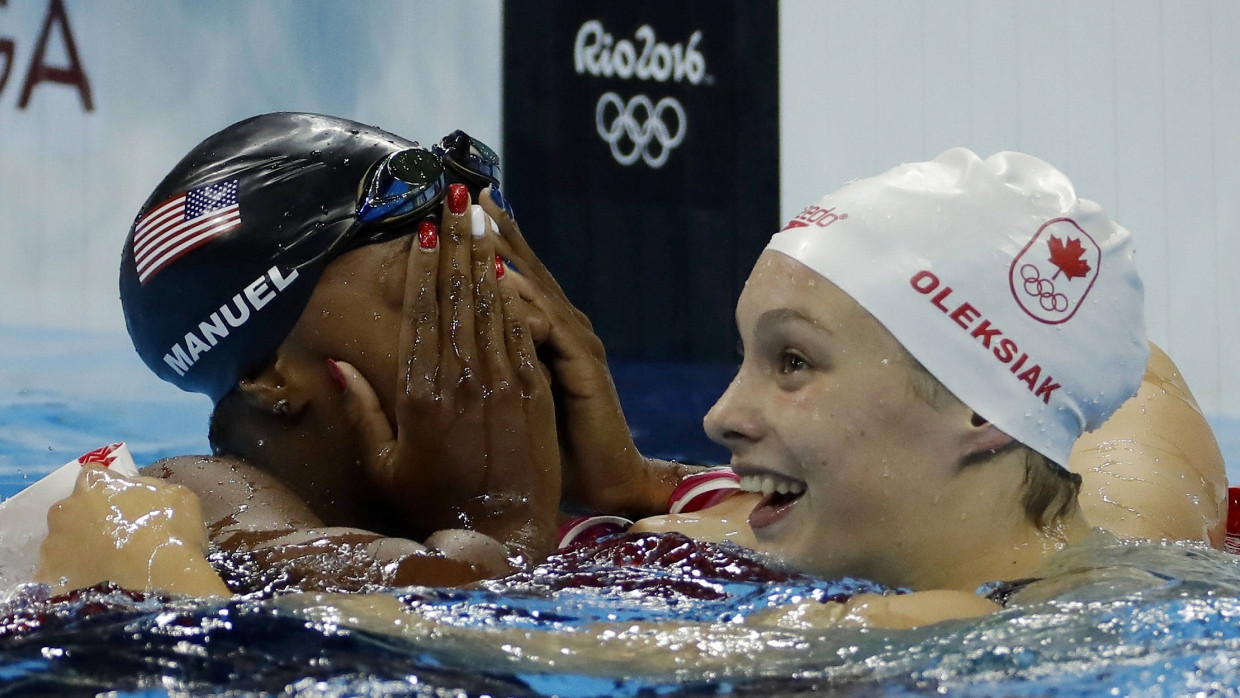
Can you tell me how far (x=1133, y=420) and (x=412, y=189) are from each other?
1.75 m

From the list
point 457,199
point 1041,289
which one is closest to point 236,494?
point 457,199

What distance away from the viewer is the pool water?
170cm

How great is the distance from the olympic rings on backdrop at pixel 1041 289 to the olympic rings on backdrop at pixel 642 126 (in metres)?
5.95

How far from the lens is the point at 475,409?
2646 millimetres

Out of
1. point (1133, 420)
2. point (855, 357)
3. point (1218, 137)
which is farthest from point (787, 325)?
point (1218, 137)

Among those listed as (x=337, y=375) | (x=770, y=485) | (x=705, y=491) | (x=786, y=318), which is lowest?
(x=705, y=491)

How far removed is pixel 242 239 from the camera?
2.69 m

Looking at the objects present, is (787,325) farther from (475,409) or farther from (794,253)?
(475,409)

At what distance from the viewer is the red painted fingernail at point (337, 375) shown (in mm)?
2697

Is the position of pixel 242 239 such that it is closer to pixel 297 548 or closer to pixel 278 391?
pixel 278 391

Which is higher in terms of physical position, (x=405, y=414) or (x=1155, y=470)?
(x=405, y=414)

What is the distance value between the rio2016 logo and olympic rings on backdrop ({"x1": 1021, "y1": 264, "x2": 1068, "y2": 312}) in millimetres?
5947

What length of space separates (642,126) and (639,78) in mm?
295

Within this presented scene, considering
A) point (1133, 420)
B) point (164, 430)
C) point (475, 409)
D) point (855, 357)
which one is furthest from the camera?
point (164, 430)
